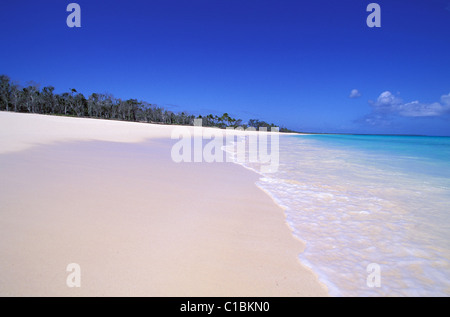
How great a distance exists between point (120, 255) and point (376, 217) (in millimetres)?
3235

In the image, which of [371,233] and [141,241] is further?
[371,233]

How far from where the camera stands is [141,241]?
6.41 feet

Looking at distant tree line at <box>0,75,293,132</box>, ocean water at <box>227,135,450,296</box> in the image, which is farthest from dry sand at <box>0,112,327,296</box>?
distant tree line at <box>0,75,293,132</box>

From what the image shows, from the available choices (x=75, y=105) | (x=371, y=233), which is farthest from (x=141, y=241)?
(x=75, y=105)

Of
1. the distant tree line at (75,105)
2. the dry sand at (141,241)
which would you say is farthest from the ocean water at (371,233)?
the distant tree line at (75,105)

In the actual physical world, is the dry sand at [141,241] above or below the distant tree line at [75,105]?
below

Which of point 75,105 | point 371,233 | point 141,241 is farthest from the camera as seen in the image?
point 75,105

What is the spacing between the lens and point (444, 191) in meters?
4.48

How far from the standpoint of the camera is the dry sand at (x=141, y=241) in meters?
1.48

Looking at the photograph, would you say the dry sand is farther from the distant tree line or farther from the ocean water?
the distant tree line

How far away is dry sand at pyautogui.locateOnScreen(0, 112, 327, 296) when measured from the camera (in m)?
1.48

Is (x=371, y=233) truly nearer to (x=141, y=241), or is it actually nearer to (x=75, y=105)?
(x=141, y=241)

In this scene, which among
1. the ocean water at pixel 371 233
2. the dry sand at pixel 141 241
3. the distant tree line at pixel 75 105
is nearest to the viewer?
the dry sand at pixel 141 241

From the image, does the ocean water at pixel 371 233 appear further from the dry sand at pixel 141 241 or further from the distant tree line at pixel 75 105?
the distant tree line at pixel 75 105
